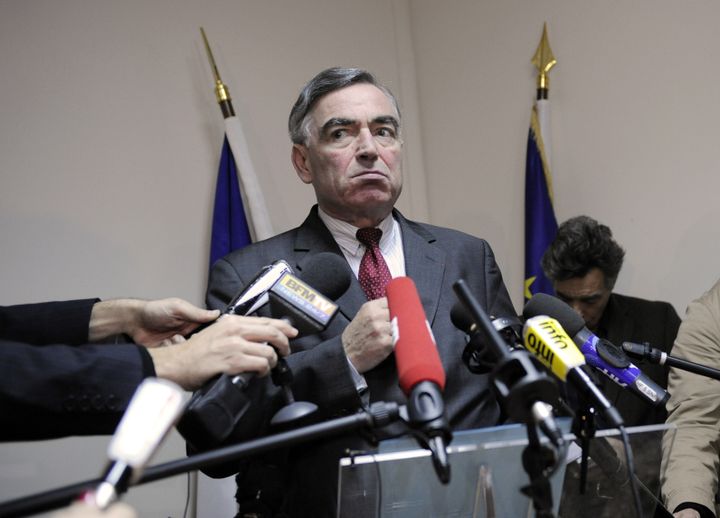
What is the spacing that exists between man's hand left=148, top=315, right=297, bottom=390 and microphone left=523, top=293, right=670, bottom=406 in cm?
48

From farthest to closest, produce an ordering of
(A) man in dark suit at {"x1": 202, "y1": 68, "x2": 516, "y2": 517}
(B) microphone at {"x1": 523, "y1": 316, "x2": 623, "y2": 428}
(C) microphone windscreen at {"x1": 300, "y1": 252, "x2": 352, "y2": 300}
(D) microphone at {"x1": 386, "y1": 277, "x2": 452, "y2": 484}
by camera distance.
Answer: (A) man in dark suit at {"x1": 202, "y1": 68, "x2": 516, "y2": 517}, (C) microphone windscreen at {"x1": 300, "y1": 252, "x2": 352, "y2": 300}, (B) microphone at {"x1": 523, "y1": 316, "x2": 623, "y2": 428}, (D) microphone at {"x1": 386, "y1": 277, "x2": 452, "y2": 484}

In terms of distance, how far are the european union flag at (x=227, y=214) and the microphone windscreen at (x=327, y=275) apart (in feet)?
6.69

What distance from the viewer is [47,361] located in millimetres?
1239

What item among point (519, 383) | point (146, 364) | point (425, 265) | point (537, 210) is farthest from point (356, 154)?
point (537, 210)

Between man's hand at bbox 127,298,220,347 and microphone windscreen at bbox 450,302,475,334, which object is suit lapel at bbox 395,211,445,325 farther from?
man's hand at bbox 127,298,220,347

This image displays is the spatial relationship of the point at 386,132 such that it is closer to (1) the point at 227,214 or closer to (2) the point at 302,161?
(2) the point at 302,161

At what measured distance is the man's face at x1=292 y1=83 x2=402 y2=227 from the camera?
2148mm

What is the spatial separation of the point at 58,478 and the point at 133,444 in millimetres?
2426

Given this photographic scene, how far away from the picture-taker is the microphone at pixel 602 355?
1.33 metres

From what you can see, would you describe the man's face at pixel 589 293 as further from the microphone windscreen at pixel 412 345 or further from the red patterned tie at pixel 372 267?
the microphone windscreen at pixel 412 345

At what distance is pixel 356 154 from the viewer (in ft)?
7.16

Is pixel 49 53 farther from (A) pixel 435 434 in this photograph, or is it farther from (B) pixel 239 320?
(A) pixel 435 434

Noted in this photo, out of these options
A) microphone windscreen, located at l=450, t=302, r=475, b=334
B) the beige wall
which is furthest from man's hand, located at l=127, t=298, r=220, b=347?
the beige wall

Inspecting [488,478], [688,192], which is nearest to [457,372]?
[488,478]
